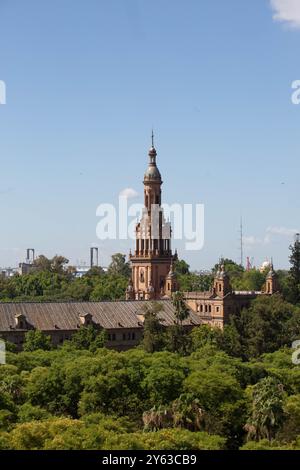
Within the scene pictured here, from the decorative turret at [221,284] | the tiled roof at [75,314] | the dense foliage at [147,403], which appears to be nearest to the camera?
the dense foliage at [147,403]

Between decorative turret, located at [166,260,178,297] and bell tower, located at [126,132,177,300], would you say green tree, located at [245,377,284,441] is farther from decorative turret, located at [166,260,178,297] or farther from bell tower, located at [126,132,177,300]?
bell tower, located at [126,132,177,300]

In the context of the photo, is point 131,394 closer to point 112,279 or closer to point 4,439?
point 4,439

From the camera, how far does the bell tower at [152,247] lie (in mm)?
130000

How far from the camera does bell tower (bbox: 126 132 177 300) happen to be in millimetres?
130000

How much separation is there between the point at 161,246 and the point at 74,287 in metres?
40.3

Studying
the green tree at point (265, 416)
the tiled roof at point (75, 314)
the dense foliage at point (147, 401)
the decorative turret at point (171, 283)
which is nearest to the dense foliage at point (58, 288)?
the decorative turret at point (171, 283)

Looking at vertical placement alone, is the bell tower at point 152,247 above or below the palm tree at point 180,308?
above

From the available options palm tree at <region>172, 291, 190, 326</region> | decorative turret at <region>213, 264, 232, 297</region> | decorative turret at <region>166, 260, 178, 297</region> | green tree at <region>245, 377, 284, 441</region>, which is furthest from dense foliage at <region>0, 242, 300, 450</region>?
decorative turret at <region>166, 260, 178, 297</region>

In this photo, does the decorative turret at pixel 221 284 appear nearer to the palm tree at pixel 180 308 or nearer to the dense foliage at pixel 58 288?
the palm tree at pixel 180 308

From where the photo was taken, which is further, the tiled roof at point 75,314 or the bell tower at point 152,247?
the bell tower at point 152,247

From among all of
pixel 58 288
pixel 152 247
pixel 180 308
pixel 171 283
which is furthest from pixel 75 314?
pixel 58 288

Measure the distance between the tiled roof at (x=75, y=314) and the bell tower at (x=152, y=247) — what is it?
12526 mm
